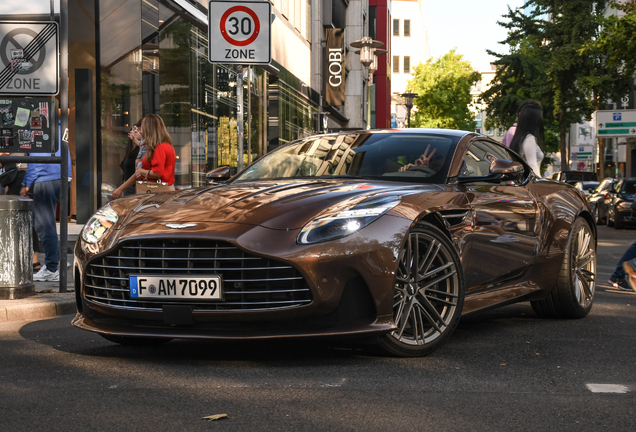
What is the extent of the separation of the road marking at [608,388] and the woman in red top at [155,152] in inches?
229

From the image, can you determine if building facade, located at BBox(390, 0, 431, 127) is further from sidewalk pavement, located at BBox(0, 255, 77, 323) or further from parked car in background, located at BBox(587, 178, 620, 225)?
sidewalk pavement, located at BBox(0, 255, 77, 323)

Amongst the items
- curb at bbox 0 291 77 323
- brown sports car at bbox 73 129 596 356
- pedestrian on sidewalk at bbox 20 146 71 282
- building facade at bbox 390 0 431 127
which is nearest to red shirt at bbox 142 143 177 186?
pedestrian on sidewalk at bbox 20 146 71 282

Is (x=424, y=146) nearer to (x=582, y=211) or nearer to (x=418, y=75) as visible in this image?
(x=582, y=211)

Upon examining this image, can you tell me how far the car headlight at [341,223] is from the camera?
4367 mm

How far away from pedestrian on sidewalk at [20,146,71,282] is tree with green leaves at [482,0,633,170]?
1242 inches

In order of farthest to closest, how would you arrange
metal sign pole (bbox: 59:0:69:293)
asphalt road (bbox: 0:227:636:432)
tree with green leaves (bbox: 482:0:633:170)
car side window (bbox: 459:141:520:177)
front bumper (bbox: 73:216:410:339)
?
1. tree with green leaves (bbox: 482:0:633:170)
2. metal sign pole (bbox: 59:0:69:293)
3. car side window (bbox: 459:141:520:177)
4. front bumper (bbox: 73:216:410:339)
5. asphalt road (bbox: 0:227:636:432)

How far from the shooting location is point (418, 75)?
245 ft

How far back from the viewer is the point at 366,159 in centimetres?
565

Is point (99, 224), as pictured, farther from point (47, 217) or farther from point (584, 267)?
point (47, 217)

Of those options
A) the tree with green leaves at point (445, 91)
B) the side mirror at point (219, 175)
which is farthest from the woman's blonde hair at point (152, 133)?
the tree with green leaves at point (445, 91)

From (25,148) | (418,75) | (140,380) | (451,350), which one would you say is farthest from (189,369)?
(418,75)

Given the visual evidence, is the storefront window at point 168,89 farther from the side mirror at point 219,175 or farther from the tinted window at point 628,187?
the tinted window at point 628,187

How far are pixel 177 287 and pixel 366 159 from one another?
1.75m

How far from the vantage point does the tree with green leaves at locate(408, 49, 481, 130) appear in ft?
240
